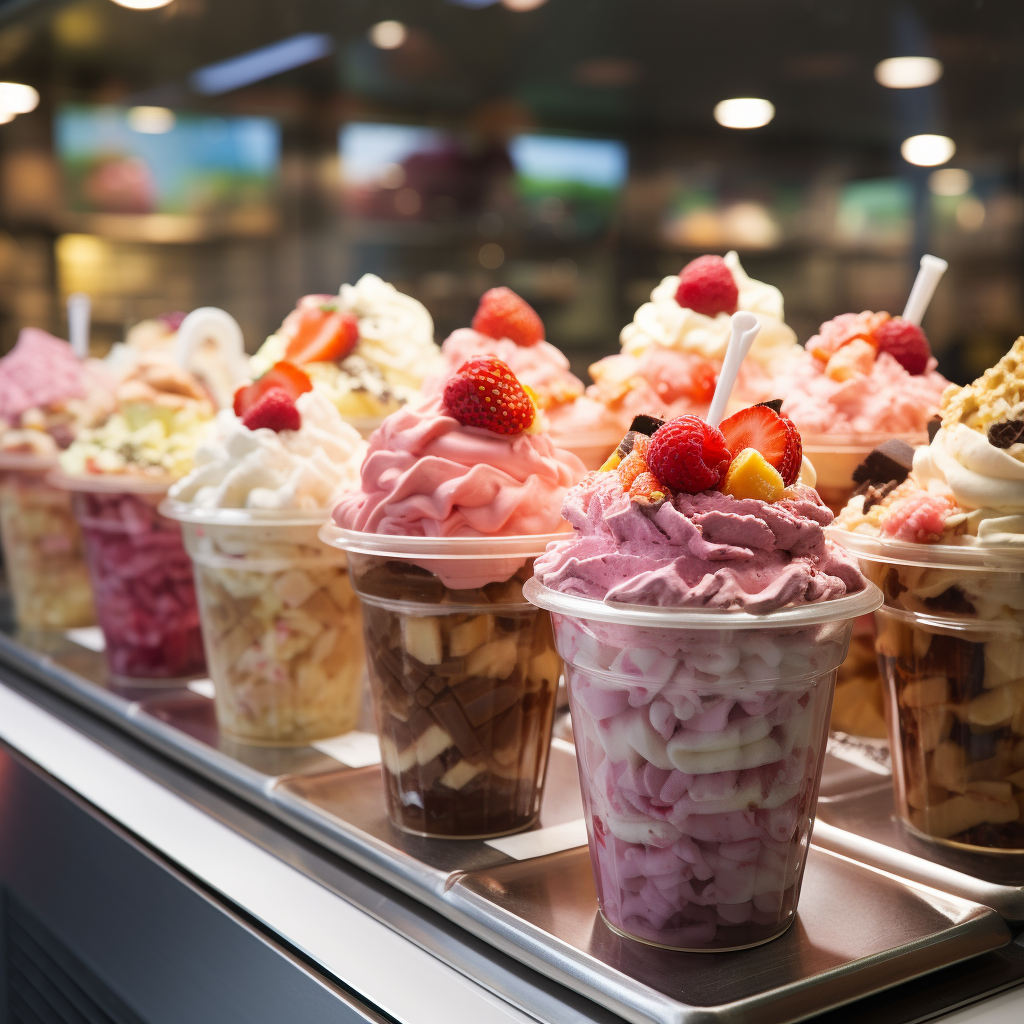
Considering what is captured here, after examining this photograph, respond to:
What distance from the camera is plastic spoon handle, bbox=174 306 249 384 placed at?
1785 millimetres

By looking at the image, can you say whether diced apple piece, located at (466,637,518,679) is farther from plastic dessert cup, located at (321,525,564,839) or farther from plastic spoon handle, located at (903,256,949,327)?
plastic spoon handle, located at (903,256,949,327)

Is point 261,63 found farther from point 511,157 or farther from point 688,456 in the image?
point 688,456

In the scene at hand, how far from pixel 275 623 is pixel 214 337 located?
595 mm

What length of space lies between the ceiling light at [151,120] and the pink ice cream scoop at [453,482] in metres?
2.95

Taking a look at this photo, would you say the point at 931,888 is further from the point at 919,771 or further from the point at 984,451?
the point at 984,451

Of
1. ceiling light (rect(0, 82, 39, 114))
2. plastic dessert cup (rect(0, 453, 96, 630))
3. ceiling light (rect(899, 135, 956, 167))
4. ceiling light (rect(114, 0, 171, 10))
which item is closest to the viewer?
ceiling light (rect(899, 135, 956, 167))

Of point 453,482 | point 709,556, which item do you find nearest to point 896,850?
point 709,556

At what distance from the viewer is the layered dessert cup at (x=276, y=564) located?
141 cm

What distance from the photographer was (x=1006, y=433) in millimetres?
984

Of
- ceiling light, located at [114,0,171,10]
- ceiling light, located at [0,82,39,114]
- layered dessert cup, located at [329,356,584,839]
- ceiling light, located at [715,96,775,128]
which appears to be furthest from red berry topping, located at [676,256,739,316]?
ceiling light, located at [0,82,39,114]

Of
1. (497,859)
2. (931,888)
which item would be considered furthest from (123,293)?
(931,888)

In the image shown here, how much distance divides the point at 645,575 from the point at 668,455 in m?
0.10

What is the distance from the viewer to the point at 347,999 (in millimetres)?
919

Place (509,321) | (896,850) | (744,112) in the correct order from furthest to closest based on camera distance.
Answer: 1. (744,112)
2. (509,321)
3. (896,850)
